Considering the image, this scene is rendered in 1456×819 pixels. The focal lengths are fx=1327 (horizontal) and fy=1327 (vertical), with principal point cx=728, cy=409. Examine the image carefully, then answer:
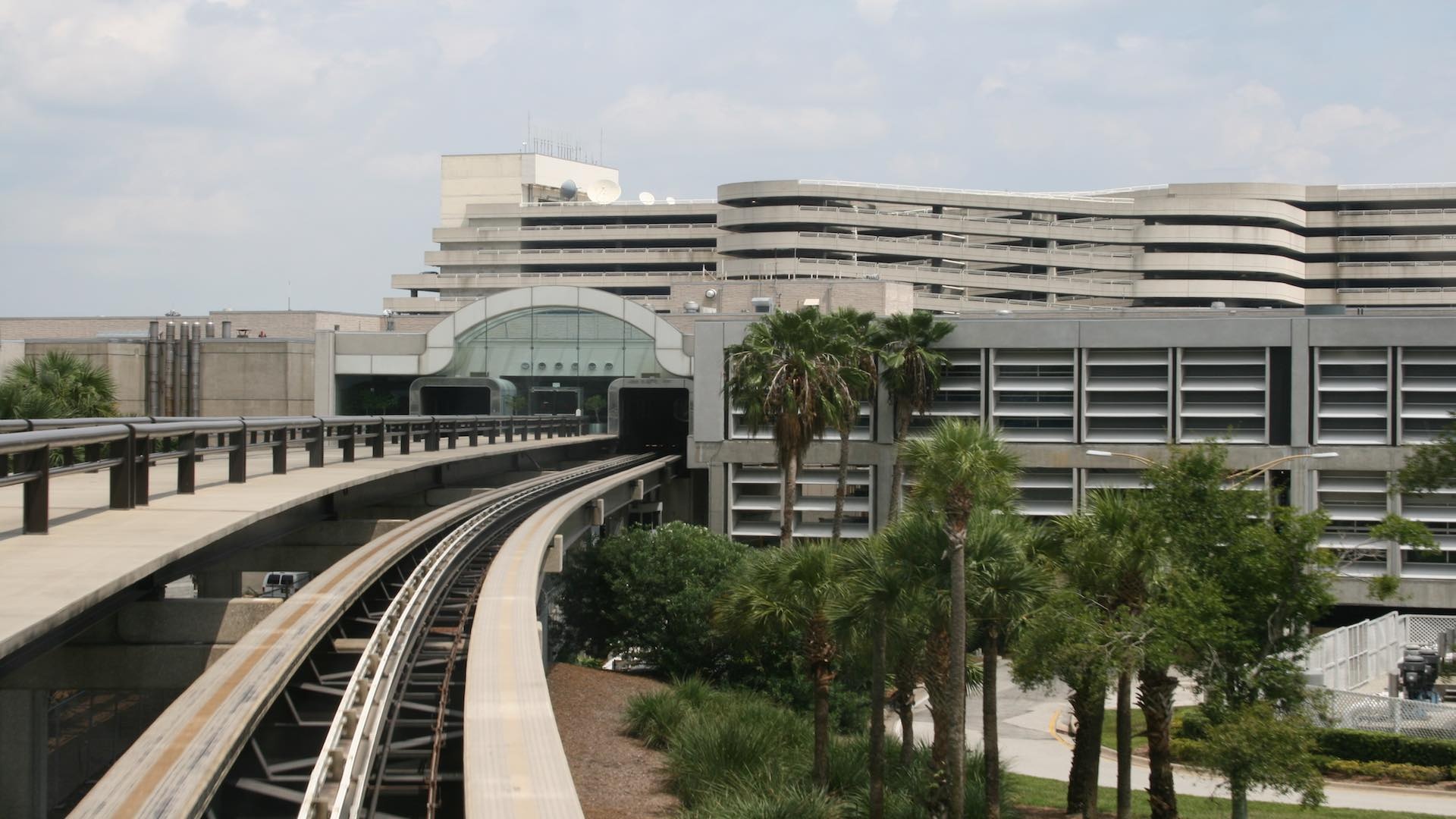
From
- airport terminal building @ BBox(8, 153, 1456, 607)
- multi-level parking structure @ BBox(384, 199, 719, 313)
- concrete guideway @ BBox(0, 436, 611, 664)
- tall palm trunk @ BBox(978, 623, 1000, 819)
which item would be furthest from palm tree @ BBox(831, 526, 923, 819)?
multi-level parking structure @ BBox(384, 199, 719, 313)

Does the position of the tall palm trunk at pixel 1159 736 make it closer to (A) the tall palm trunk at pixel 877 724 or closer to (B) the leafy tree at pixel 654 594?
(A) the tall palm trunk at pixel 877 724

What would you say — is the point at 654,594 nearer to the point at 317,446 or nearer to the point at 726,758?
the point at 317,446

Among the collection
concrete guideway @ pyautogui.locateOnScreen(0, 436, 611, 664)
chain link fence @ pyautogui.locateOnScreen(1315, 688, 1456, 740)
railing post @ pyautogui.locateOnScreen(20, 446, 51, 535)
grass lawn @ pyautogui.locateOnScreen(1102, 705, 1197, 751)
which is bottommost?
grass lawn @ pyautogui.locateOnScreen(1102, 705, 1197, 751)

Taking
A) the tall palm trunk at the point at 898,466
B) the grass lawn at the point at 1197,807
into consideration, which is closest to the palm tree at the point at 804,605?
the grass lawn at the point at 1197,807

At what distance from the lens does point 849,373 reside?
4006 centimetres

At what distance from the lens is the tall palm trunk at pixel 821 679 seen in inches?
866

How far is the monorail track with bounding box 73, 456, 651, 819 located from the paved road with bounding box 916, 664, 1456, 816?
44.8 feet

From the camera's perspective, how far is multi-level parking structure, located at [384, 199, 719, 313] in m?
116

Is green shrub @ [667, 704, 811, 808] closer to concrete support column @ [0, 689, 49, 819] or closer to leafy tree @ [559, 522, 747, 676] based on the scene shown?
concrete support column @ [0, 689, 49, 819]

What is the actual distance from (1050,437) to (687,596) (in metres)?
19.8

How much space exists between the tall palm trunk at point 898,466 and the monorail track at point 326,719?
29.5 meters

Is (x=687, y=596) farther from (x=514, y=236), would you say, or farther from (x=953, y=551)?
(x=514, y=236)

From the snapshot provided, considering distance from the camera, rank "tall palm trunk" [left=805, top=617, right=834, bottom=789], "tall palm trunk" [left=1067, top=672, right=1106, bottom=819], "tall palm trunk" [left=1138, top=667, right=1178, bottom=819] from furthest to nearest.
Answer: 1. "tall palm trunk" [left=1067, top=672, right=1106, bottom=819]
2. "tall palm trunk" [left=805, top=617, right=834, bottom=789]
3. "tall palm trunk" [left=1138, top=667, right=1178, bottom=819]

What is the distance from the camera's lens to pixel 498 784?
802 cm
